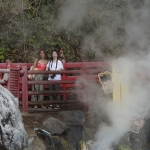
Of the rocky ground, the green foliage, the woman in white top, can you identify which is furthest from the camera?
the green foliage

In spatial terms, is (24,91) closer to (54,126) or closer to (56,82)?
(56,82)

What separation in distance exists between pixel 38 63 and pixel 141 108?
2.75m

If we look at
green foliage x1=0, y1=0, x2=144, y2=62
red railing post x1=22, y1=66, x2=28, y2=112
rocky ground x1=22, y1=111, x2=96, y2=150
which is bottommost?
rocky ground x1=22, y1=111, x2=96, y2=150

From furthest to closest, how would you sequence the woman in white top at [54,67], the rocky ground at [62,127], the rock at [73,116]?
the woman in white top at [54,67], the rock at [73,116], the rocky ground at [62,127]

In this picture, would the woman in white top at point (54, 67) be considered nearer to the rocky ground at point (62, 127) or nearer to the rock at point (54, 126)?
the rocky ground at point (62, 127)

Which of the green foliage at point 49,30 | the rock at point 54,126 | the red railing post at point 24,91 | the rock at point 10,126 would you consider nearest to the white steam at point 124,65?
the green foliage at point 49,30

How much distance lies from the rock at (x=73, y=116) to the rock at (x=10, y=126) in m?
1.82

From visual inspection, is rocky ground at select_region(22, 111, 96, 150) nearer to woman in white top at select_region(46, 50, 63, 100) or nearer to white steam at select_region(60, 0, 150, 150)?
white steam at select_region(60, 0, 150, 150)

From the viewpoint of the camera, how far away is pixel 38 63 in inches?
316

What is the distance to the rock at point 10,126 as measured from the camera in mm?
5031

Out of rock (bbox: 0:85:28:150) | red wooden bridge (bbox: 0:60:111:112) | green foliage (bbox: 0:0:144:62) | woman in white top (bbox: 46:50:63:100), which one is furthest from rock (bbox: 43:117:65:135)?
green foliage (bbox: 0:0:144:62)

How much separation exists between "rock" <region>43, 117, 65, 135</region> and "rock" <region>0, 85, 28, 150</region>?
39.6 inches

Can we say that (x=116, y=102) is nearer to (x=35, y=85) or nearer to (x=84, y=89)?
(x=84, y=89)

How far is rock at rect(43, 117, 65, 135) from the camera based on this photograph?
636 centimetres
